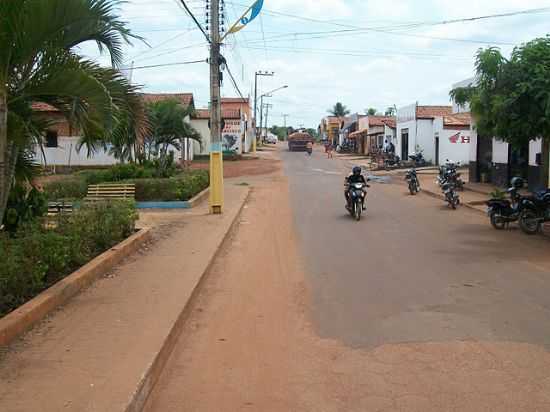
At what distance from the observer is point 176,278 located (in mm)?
8953

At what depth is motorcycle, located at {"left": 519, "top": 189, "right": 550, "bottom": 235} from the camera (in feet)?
45.2

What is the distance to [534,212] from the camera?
14.0 meters

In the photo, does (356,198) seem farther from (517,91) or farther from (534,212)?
(517,91)

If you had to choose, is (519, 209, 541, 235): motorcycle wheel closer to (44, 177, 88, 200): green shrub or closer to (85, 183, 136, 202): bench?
(85, 183, 136, 202): bench

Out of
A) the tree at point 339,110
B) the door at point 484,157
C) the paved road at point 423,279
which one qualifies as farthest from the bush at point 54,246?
the tree at point 339,110

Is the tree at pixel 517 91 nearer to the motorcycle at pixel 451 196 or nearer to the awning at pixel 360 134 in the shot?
the motorcycle at pixel 451 196

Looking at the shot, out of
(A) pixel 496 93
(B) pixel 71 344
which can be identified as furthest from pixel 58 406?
(A) pixel 496 93

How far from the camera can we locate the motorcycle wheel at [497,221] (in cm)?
1491

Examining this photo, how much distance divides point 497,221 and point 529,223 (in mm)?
999

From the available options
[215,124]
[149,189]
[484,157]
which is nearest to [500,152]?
[484,157]

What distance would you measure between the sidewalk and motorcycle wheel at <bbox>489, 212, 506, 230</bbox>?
7583mm

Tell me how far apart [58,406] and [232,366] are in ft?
5.44

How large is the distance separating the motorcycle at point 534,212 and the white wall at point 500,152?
10914 mm

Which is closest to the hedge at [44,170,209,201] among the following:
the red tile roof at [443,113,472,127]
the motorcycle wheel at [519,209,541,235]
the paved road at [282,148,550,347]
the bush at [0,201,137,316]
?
the paved road at [282,148,550,347]
